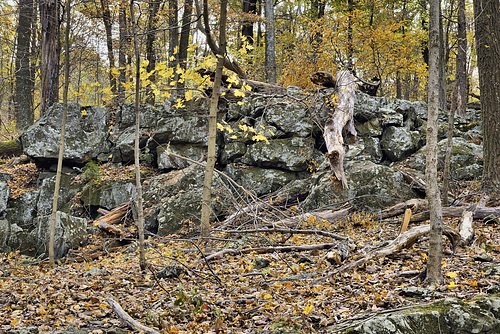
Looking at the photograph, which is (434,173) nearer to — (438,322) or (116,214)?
(438,322)

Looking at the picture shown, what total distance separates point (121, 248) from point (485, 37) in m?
9.11

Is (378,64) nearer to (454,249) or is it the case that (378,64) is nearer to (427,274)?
(454,249)

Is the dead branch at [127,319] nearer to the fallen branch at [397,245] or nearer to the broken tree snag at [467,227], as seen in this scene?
the fallen branch at [397,245]

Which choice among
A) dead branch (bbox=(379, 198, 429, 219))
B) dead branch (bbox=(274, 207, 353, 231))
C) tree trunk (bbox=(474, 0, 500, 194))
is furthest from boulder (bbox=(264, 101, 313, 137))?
tree trunk (bbox=(474, 0, 500, 194))

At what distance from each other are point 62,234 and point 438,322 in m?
7.10

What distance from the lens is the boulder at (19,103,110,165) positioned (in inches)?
402

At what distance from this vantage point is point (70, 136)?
1052 centimetres

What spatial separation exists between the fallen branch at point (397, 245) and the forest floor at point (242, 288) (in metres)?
0.08

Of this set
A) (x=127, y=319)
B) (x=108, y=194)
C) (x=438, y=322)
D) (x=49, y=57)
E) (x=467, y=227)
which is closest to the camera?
(x=438, y=322)

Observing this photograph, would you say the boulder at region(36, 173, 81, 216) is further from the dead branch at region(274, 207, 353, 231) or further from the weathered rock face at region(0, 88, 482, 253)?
the dead branch at region(274, 207, 353, 231)

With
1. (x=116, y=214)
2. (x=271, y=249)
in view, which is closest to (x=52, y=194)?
(x=116, y=214)

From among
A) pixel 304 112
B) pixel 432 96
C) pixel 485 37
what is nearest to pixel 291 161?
pixel 304 112

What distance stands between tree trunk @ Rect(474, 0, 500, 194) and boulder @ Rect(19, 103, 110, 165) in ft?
32.1

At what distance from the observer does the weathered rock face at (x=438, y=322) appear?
9.30 feet
